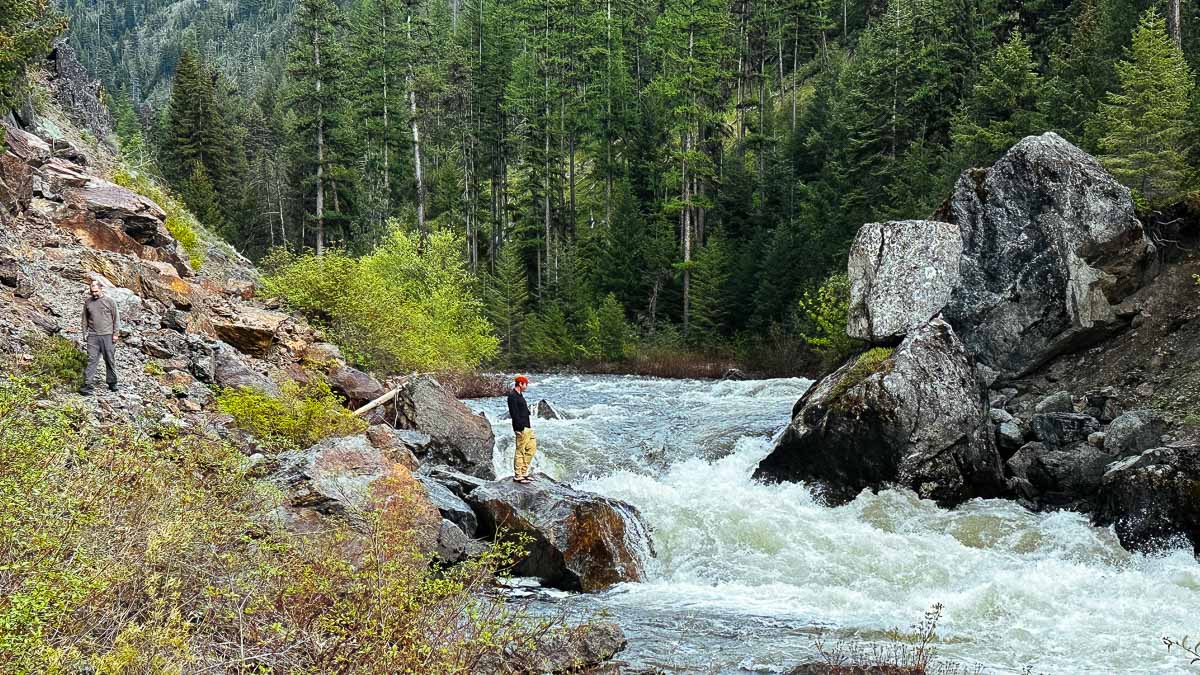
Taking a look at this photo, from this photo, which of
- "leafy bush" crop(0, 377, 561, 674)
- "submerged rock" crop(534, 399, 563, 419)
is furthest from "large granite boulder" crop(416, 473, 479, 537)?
"submerged rock" crop(534, 399, 563, 419)

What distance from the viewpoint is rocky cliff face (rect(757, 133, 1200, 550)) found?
16750mm

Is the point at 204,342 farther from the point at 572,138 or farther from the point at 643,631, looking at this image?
the point at 572,138

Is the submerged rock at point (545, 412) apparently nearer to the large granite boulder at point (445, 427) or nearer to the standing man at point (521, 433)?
the large granite boulder at point (445, 427)

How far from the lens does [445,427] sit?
18125mm

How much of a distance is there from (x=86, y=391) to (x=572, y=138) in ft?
147

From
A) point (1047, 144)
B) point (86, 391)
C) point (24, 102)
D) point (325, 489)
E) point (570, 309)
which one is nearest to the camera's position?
point (325, 489)

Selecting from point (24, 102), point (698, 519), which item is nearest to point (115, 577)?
point (698, 519)

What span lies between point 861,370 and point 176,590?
14835 mm

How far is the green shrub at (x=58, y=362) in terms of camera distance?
42.0 feet

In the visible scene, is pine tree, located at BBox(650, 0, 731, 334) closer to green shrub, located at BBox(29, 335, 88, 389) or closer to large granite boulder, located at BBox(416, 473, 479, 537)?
large granite boulder, located at BBox(416, 473, 479, 537)

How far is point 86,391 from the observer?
13.2 m

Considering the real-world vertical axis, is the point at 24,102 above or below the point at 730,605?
above

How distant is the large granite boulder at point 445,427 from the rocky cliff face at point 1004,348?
20.0ft

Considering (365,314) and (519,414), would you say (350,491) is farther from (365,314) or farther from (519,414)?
(365,314)
